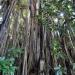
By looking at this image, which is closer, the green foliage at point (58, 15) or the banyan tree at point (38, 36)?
the green foliage at point (58, 15)

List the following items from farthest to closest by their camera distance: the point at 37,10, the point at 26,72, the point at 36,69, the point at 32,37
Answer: the point at 37,10
the point at 32,37
the point at 36,69
the point at 26,72

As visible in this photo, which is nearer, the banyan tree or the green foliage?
the green foliage

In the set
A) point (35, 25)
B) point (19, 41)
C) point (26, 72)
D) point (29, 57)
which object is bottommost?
point (26, 72)

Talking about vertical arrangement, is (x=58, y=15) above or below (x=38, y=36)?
above

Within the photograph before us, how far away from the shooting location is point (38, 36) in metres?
2.54

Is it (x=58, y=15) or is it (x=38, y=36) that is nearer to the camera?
(x=58, y=15)

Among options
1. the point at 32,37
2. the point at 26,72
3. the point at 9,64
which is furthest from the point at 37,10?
the point at 9,64

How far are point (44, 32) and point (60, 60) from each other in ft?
1.35

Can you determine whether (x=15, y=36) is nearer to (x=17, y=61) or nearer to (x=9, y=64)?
(x=17, y=61)

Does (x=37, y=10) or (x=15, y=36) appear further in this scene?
(x=37, y=10)

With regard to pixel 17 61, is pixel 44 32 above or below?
above

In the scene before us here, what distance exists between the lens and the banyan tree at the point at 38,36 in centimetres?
212

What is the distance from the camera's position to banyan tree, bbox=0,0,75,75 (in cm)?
212

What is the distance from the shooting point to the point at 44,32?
254cm
